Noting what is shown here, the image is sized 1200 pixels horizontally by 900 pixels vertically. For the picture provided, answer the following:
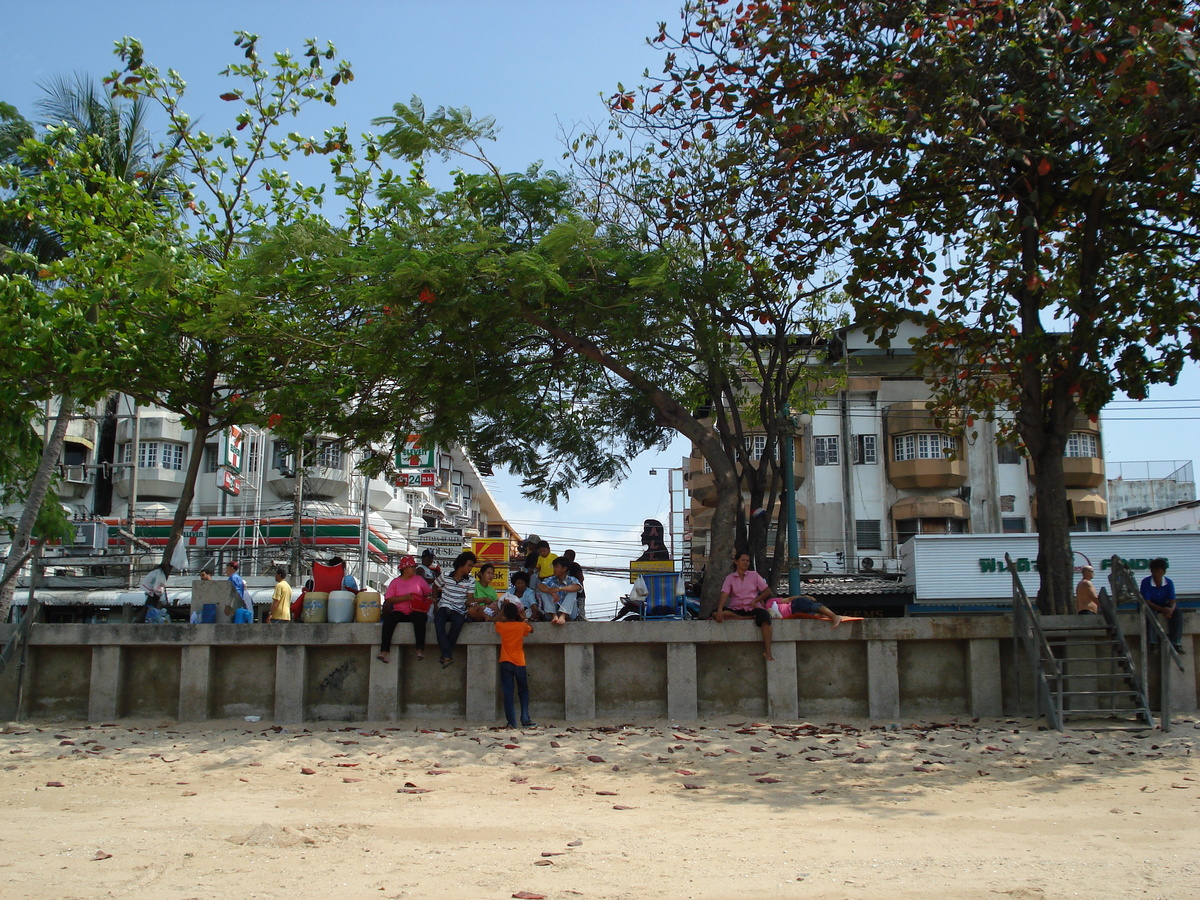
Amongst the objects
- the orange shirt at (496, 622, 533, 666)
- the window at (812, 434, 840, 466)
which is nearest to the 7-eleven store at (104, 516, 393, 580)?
the window at (812, 434, 840, 466)

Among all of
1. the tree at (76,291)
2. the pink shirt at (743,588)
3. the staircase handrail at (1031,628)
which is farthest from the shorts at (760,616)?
the tree at (76,291)

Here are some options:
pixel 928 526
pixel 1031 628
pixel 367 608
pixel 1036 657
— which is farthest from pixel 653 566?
pixel 928 526

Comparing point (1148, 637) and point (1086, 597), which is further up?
point (1086, 597)

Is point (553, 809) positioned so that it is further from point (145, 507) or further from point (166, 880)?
point (145, 507)

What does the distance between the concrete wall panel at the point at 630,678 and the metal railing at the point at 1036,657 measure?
474 cm

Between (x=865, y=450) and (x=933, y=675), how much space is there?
103 ft

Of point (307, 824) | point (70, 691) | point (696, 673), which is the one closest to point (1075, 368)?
point (696, 673)

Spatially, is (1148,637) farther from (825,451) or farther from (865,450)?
(825,451)

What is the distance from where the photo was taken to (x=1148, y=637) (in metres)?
13.9

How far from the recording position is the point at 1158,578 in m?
14.4

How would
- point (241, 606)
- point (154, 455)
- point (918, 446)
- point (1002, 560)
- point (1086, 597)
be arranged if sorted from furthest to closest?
point (154, 455) → point (918, 446) → point (1002, 560) → point (241, 606) → point (1086, 597)

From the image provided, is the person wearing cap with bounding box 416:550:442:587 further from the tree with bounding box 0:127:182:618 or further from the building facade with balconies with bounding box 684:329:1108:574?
the building facade with balconies with bounding box 684:329:1108:574

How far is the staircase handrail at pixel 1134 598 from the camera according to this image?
12.7 m

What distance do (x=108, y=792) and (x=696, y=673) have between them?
7215 mm
